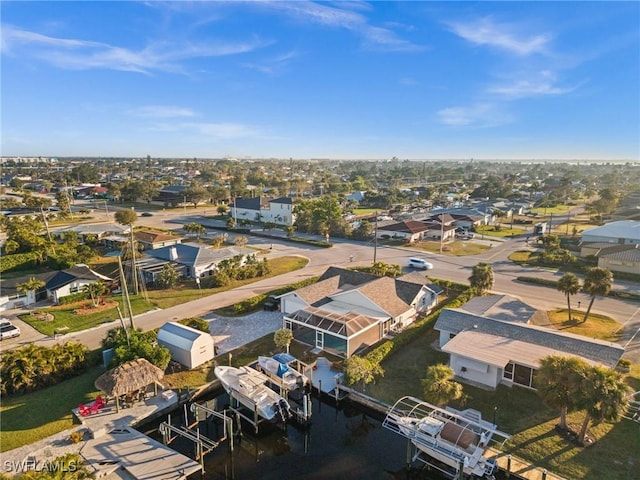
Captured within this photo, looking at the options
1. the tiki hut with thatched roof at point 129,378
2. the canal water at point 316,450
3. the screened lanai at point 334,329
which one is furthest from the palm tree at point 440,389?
the tiki hut with thatched roof at point 129,378

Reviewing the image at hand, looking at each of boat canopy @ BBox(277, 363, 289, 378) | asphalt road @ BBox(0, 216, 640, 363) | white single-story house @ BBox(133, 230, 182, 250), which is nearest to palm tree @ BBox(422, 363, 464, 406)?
boat canopy @ BBox(277, 363, 289, 378)

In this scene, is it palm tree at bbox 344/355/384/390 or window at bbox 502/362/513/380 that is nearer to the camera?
palm tree at bbox 344/355/384/390

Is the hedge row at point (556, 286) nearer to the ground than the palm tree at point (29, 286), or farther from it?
nearer to the ground

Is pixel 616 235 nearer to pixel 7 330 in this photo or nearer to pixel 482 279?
pixel 482 279

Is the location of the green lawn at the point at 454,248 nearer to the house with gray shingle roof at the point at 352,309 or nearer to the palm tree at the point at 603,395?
the house with gray shingle roof at the point at 352,309

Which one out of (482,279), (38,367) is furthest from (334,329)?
(38,367)

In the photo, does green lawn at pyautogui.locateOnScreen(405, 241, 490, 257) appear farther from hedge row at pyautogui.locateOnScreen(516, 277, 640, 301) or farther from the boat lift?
the boat lift

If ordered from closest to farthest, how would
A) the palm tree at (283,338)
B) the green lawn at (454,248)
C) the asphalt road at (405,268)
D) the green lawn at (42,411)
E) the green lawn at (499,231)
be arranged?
the green lawn at (42,411) → the palm tree at (283,338) → the asphalt road at (405,268) → the green lawn at (454,248) → the green lawn at (499,231)
